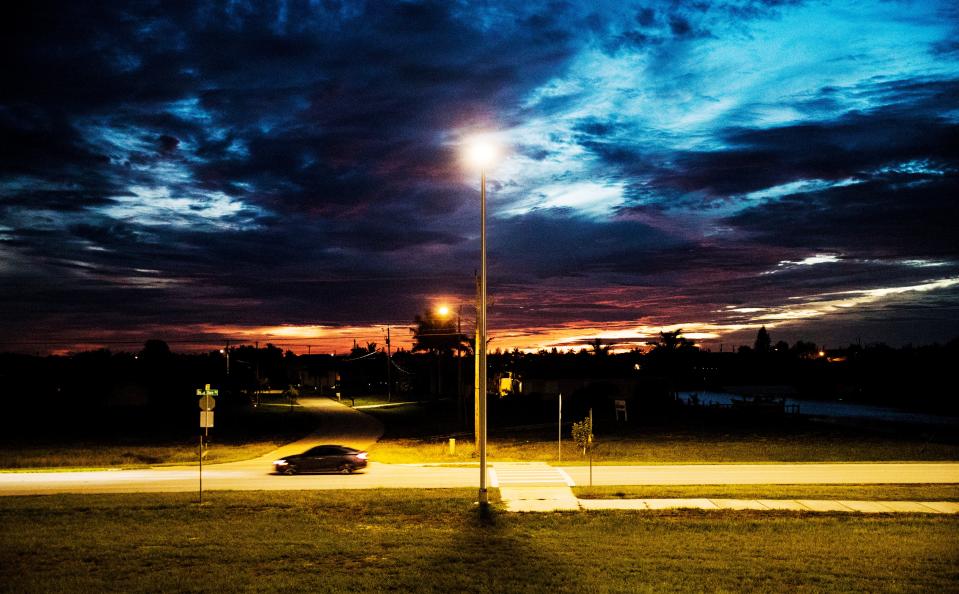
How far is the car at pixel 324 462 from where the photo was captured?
2930 cm

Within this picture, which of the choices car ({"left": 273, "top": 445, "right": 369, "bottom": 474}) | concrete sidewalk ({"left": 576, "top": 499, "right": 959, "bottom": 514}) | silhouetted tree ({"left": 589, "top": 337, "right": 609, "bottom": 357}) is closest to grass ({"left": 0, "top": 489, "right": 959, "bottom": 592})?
concrete sidewalk ({"left": 576, "top": 499, "right": 959, "bottom": 514})

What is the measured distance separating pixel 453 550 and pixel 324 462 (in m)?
17.2

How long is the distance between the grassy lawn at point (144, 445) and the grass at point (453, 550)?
17.9 m

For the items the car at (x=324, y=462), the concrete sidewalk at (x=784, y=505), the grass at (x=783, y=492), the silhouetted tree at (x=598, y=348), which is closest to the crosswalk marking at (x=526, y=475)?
the grass at (x=783, y=492)

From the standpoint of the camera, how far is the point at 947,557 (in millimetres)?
12273

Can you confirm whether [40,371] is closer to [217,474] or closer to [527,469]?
[217,474]

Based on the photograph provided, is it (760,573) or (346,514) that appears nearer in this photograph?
(760,573)

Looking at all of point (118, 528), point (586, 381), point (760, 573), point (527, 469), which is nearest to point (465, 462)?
point (527, 469)

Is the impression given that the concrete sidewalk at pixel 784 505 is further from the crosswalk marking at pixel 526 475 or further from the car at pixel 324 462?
the car at pixel 324 462

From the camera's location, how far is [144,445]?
143 ft

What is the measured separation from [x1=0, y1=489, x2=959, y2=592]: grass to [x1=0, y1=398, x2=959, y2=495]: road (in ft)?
21.4

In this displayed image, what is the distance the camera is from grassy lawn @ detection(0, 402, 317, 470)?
3491 centimetres

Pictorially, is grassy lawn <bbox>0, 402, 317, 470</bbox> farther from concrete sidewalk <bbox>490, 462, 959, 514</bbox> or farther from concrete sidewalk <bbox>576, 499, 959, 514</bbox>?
concrete sidewalk <bbox>576, 499, 959, 514</bbox>

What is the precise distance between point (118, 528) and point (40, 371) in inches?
3537
